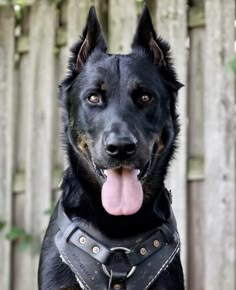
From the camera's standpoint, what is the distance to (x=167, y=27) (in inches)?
242

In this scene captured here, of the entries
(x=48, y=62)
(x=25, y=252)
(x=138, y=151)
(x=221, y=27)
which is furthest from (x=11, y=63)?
(x=138, y=151)

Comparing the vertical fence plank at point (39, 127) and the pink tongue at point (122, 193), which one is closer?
the pink tongue at point (122, 193)

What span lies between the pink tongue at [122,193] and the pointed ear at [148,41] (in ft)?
2.24

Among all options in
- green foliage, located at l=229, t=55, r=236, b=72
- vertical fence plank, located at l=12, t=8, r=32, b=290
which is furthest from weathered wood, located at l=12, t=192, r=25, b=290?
green foliage, located at l=229, t=55, r=236, b=72

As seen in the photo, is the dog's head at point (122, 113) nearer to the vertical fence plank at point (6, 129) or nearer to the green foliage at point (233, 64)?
the green foliage at point (233, 64)

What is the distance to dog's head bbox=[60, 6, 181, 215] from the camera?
4.19 m

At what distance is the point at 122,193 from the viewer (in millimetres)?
4188

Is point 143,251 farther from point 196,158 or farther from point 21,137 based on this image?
point 21,137

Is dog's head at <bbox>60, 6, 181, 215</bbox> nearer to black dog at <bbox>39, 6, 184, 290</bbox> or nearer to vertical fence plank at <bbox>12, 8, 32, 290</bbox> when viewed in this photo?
black dog at <bbox>39, 6, 184, 290</bbox>

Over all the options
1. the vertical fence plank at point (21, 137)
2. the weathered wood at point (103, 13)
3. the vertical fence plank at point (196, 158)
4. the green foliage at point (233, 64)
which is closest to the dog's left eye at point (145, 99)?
the green foliage at point (233, 64)

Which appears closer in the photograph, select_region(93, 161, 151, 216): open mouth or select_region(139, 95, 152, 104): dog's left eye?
select_region(93, 161, 151, 216): open mouth

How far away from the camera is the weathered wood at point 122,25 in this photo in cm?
637

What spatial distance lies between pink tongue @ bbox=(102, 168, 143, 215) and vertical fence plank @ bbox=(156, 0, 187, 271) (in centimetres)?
181

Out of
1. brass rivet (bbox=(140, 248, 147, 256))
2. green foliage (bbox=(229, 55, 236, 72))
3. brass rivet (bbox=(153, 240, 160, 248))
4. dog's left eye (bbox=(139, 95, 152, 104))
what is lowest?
brass rivet (bbox=(140, 248, 147, 256))
